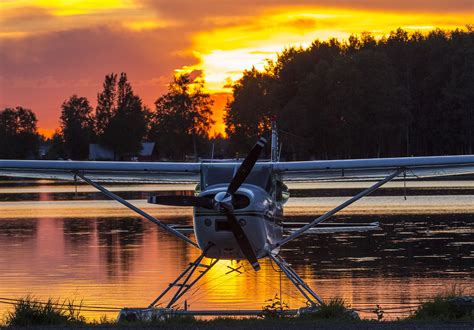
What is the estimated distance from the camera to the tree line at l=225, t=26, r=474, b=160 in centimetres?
10425

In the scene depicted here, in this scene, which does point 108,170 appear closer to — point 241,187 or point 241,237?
point 241,187

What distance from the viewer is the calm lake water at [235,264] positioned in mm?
15773

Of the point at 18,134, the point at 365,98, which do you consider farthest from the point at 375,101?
the point at 18,134

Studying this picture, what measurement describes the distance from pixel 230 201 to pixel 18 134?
16368 cm

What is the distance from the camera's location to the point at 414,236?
2475 centimetres

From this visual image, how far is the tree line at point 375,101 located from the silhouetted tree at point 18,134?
5656cm

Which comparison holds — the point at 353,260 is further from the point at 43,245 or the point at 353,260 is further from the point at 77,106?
the point at 77,106

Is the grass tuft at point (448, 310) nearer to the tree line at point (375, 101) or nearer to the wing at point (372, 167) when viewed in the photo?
the wing at point (372, 167)

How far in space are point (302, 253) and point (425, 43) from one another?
95768mm

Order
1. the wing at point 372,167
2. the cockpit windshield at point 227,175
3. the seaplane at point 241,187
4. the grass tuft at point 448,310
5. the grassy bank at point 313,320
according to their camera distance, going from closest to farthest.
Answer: the grassy bank at point 313,320
the grass tuft at point 448,310
the seaplane at point 241,187
the cockpit windshield at point 227,175
the wing at point 372,167

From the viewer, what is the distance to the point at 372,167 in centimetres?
1522

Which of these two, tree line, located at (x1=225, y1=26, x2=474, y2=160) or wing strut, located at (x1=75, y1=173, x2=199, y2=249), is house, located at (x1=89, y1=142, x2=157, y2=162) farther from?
wing strut, located at (x1=75, y1=173, x2=199, y2=249)

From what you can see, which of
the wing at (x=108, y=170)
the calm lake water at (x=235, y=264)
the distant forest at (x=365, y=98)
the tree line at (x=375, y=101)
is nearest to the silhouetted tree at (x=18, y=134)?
the distant forest at (x=365, y=98)

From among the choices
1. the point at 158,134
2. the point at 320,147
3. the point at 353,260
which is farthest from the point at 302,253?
the point at 158,134
